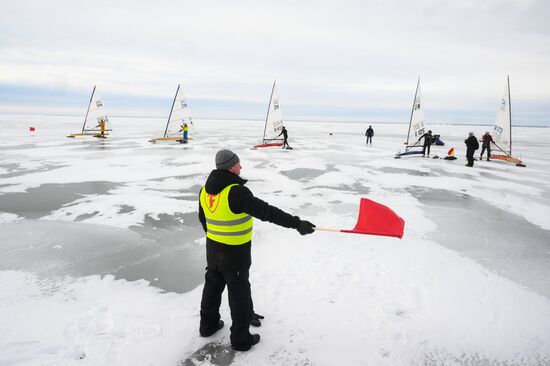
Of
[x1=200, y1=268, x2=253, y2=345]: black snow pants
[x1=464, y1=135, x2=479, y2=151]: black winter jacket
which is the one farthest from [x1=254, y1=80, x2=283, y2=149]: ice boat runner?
[x1=200, y1=268, x2=253, y2=345]: black snow pants

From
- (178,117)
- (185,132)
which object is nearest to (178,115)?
(178,117)

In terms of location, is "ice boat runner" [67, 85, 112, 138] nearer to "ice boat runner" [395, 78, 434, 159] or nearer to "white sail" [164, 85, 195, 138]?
"white sail" [164, 85, 195, 138]

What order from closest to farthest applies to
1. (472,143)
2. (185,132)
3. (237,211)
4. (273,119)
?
(237,211), (472,143), (273,119), (185,132)

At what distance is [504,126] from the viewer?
15227mm

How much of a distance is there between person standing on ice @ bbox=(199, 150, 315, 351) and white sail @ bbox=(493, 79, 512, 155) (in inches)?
649

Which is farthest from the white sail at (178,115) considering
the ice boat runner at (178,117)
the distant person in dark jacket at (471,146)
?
the distant person in dark jacket at (471,146)

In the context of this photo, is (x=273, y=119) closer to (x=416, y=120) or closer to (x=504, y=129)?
(x=416, y=120)

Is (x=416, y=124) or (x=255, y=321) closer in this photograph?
→ (x=255, y=321)

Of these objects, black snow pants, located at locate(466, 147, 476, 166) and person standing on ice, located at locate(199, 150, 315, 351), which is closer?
person standing on ice, located at locate(199, 150, 315, 351)

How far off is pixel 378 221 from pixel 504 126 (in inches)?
629

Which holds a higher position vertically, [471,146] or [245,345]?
[471,146]

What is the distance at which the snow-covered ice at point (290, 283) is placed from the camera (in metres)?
2.67

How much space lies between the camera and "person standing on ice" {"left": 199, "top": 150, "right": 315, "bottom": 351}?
2.38 metres

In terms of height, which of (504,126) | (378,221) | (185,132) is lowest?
(378,221)
